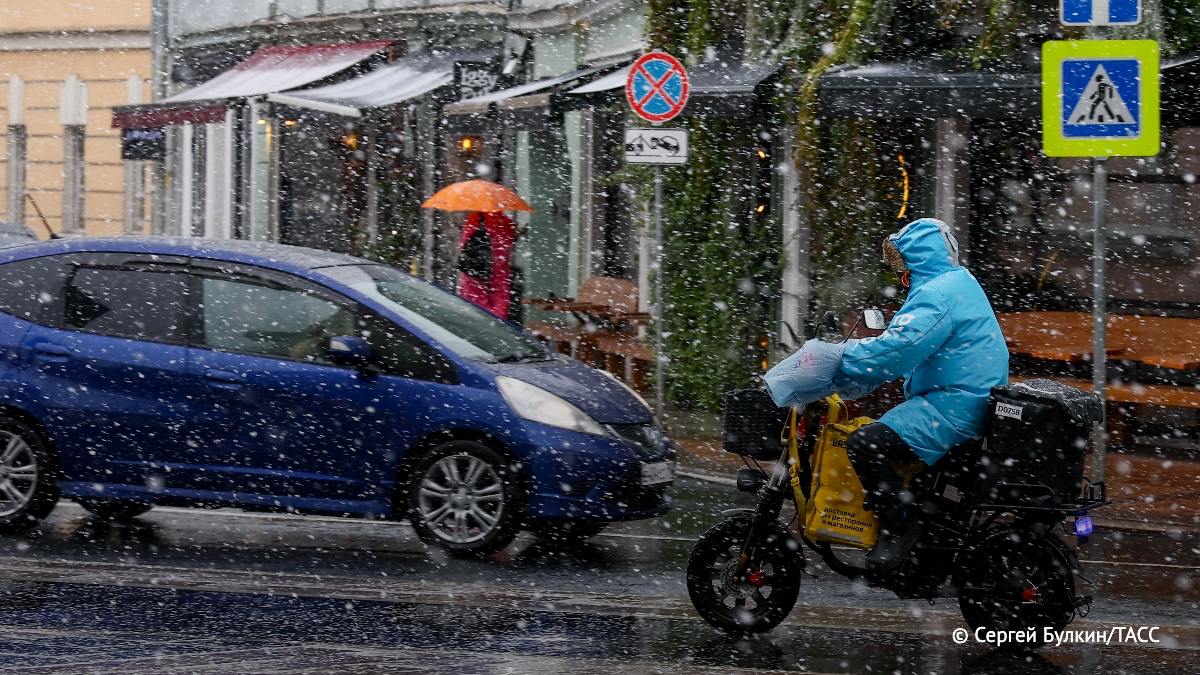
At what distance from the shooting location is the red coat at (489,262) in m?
19.7

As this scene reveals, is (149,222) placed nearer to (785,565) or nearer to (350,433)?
(350,433)

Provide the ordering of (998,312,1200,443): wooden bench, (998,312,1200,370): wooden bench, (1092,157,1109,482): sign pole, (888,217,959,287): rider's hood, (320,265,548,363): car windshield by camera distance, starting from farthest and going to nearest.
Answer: (998,312,1200,370): wooden bench, (998,312,1200,443): wooden bench, (1092,157,1109,482): sign pole, (320,265,548,363): car windshield, (888,217,959,287): rider's hood

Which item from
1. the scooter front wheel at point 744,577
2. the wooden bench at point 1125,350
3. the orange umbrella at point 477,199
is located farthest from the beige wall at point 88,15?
the scooter front wheel at point 744,577

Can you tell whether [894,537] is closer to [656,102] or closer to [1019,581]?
[1019,581]

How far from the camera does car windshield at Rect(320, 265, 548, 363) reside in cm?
976

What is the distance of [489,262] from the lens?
1989cm

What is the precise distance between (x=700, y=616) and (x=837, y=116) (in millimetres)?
8372

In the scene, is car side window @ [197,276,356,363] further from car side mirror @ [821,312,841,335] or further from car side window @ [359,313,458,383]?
car side mirror @ [821,312,841,335]

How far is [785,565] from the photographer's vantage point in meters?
7.25

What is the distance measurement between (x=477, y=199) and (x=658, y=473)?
1069cm

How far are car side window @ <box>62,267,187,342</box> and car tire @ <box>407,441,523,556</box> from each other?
62.1 inches

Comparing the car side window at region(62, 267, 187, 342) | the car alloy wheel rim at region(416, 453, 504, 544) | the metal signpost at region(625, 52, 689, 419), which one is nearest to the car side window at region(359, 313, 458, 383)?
the car alloy wheel rim at region(416, 453, 504, 544)

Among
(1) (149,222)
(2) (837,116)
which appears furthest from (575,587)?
(1) (149,222)

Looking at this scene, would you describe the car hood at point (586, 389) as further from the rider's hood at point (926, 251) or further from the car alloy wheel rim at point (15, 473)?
the rider's hood at point (926, 251)
